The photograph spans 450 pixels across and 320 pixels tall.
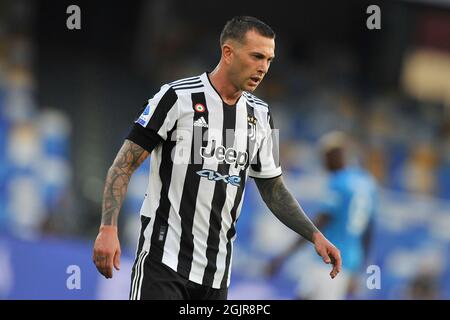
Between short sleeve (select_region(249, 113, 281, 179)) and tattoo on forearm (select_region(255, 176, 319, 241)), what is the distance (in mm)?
56

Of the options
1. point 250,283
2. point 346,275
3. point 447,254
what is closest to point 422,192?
point 447,254

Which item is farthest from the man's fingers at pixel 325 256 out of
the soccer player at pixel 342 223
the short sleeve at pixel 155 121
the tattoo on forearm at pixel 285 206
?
the soccer player at pixel 342 223

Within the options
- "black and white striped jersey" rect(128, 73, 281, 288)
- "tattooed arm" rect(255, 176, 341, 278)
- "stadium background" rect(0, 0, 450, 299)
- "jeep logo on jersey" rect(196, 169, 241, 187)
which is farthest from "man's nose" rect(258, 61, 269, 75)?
"stadium background" rect(0, 0, 450, 299)

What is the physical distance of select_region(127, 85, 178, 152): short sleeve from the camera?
5.48 meters

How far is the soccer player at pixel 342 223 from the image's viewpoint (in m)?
9.40

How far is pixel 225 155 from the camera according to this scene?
18.5 ft

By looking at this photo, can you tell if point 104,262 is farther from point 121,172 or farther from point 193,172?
point 193,172

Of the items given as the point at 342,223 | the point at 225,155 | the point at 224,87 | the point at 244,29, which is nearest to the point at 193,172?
the point at 225,155

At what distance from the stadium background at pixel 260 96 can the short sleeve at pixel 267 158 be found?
636 centimetres

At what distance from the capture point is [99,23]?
17.1m

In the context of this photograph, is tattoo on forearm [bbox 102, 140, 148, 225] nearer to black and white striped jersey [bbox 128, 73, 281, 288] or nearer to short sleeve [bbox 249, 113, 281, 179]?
black and white striped jersey [bbox 128, 73, 281, 288]

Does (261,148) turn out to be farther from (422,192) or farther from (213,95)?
(422,192)

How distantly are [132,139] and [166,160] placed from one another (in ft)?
0.77

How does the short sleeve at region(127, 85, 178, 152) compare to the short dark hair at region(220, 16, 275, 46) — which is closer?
the short sleeve at region(127, 85, 178, 152)
